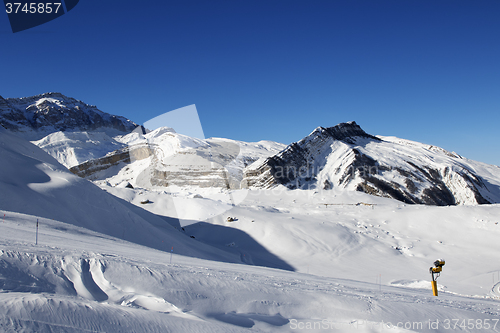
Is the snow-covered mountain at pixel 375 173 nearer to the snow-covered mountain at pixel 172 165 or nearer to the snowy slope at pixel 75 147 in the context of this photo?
the snow-covered mountain at pixel 172 165

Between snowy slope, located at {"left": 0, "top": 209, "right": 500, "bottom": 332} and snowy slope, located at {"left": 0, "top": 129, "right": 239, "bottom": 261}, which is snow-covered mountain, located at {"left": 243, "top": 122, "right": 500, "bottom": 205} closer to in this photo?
snowy slope, located at {"left": 0, "top": 129, "right": 239, "bottom": 261}

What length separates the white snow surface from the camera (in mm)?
3795

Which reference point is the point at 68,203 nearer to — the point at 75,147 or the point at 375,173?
the point at 375,173

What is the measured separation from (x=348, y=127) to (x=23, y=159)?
4677 centimetres

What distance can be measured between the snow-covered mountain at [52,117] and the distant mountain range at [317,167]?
26.7 metres

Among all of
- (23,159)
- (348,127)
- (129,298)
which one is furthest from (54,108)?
(129,298)

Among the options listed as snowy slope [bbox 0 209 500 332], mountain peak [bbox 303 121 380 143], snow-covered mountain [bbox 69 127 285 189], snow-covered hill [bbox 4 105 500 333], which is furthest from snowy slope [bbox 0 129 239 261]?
mountain peak [bbox 303 121 380 143]

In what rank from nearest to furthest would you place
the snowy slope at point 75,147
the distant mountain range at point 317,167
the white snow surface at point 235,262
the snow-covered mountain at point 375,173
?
the white snow surface at point 235,262, the snow-covered mountain at point 375,173, the distant mountain range at point 317,167, the snowy slope at point 75,147

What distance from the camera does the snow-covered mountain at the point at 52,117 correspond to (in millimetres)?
88631

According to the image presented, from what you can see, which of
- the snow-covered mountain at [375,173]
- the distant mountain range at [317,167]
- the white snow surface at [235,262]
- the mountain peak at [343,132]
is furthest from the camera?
the mountain peak at [343,132]

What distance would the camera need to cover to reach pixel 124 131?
391 ft

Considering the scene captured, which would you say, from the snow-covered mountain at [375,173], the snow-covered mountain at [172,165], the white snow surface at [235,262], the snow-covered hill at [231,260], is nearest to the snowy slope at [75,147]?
the snow-covered mountain at [172,165]

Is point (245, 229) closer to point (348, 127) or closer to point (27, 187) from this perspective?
point (27, 187)

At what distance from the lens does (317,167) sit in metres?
43.0
